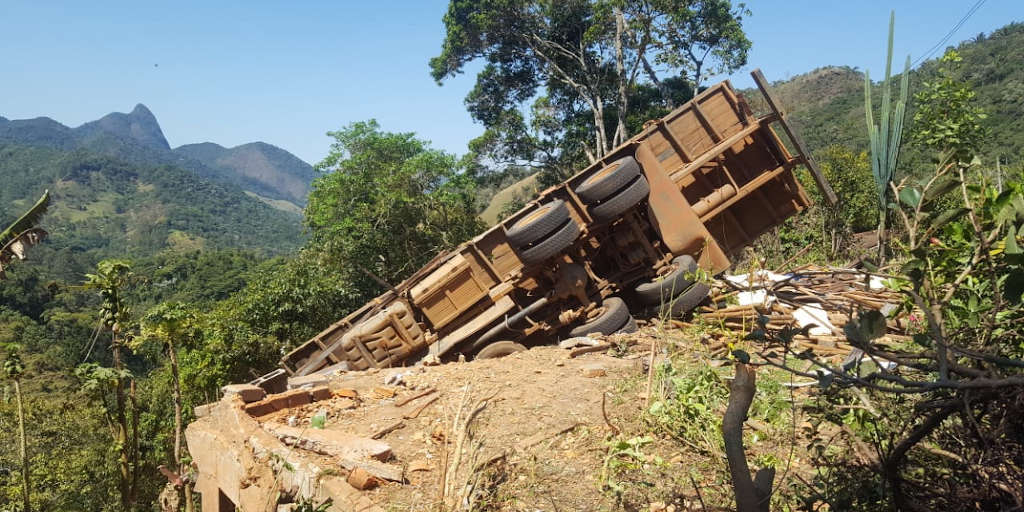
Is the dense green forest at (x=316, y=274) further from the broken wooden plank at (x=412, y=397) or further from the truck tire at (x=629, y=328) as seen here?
the truck tire at (x=629, y=328)

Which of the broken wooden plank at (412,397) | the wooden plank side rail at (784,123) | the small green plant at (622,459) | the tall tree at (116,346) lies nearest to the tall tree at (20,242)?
the tall tree at (116,346)

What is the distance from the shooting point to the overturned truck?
719 cm

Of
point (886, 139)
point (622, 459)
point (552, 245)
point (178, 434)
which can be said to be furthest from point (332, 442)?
point (886, 139)

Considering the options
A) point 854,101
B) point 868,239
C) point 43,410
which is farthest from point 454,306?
point 854,101

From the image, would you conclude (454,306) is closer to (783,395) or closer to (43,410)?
(783,395)

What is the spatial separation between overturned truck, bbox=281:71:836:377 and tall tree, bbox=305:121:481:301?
24.2 feet

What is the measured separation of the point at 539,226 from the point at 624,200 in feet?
3.69

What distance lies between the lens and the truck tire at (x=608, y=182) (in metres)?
7.13

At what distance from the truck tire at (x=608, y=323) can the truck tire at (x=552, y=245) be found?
3.30 ft

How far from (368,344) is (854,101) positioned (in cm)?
5980

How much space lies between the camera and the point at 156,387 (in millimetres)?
19828

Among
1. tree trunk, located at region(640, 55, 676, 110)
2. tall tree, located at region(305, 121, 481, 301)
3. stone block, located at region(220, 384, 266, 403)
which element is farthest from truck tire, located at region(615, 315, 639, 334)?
tree trunk, located at region(640, 55, 676, 110)

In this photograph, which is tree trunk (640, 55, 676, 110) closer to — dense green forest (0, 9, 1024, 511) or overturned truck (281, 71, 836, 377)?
dense green forest (0, 9, 1024, 511)

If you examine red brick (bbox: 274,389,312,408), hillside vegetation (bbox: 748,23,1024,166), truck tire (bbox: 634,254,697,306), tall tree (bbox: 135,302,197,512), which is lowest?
hillside vegetation (bbox: 748,23,1024,166)
